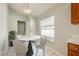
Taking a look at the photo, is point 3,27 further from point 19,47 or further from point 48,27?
point 48,27

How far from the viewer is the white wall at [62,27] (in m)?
1.45

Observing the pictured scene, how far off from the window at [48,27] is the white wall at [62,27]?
0.20 ft

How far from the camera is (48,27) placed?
5.34 ft

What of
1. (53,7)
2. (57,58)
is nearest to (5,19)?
(53,7)

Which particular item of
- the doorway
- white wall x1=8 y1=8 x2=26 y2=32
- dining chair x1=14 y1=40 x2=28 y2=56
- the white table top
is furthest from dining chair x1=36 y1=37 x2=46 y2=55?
white wall x1=8 y1=8 x2=26 y2=32

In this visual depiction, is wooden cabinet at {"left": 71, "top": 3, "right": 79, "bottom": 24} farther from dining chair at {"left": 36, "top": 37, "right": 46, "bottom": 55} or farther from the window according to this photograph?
dining chair at {"left": 36, "top": 37, "right": 46, "bottom": 55}

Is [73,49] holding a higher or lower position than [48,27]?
lower

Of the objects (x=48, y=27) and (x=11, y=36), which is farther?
(x=48, y=27)

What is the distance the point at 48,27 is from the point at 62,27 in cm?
22

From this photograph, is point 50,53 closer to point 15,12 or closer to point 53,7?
point 53,7

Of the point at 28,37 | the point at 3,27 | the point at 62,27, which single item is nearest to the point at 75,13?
the point at 62,27

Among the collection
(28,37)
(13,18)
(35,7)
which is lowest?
(28,37)

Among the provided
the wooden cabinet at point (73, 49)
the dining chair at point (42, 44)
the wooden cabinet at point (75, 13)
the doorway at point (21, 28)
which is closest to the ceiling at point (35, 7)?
the doorway at point (21, 28)

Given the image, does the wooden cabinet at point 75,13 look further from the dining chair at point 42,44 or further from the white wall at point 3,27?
the white wall at point 3,27
